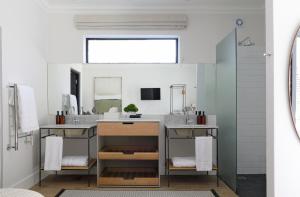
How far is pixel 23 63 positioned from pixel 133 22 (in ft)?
5.51

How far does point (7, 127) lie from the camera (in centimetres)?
319

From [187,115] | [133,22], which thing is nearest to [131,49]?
[133,22]

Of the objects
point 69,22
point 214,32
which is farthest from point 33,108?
point 214,32

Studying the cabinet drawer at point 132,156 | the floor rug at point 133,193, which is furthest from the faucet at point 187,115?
the floor rug at point 133,193

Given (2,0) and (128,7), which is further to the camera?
(128,7)

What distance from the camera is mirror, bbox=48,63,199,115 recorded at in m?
4.37

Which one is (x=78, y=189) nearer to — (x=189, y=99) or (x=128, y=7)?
(x=189, y=99)

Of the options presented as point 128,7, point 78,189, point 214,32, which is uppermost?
point 128,7

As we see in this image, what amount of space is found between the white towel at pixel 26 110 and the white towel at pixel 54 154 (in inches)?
14.1

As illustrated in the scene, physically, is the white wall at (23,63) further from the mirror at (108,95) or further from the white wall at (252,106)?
the white wall at (252,106)

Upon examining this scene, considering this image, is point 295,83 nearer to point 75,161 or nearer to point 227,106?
point 227,106

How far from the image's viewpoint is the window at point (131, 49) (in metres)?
4.62

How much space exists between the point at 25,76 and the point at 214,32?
2.71m

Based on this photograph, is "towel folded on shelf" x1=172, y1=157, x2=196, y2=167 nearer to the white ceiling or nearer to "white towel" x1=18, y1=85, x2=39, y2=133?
"white towel" x1=18, y1=85, x2=39, y2=133
